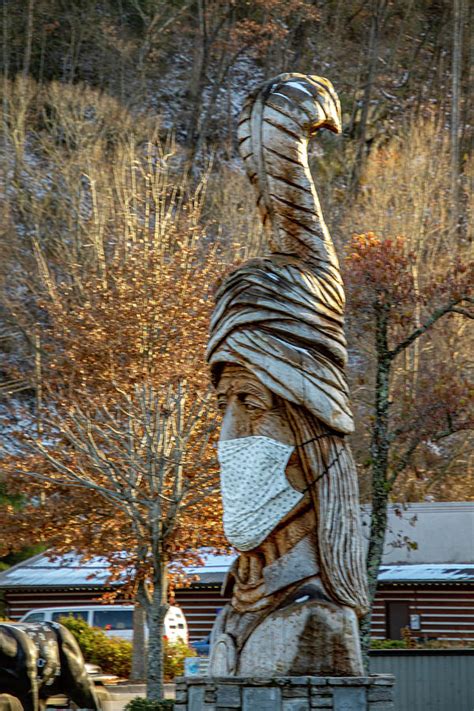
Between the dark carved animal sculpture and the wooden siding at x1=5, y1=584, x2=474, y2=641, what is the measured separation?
997 centimetres

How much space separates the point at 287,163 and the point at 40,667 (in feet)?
30.4

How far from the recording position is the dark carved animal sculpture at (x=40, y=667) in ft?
50.4

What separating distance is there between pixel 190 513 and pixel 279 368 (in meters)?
12.1

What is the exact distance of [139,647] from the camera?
22.8 meters

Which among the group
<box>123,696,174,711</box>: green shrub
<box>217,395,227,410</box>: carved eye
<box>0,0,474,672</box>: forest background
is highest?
<box>0,0,474,672</box>: forest background

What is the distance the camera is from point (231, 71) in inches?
2173

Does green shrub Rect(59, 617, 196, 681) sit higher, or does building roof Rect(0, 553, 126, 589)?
building roof Rect(0, 553, 126, 589)

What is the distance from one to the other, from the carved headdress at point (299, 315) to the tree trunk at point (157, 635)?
9.75 m

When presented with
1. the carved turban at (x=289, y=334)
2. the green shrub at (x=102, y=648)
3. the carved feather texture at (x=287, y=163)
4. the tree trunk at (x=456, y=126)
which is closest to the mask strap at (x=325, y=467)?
the carved turban at (x=289, y=334)

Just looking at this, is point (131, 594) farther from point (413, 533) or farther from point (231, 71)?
point (231, 71)

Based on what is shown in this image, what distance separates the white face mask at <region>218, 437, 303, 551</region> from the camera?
8.07 metres

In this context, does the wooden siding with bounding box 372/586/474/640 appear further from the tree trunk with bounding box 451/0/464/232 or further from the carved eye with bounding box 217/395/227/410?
the carved eye with bounding box 217/395/227/410

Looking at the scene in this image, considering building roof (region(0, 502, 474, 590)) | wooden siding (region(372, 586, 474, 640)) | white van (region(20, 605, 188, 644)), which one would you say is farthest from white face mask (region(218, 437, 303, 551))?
wooden siding (region(372, 586, 474, 640))

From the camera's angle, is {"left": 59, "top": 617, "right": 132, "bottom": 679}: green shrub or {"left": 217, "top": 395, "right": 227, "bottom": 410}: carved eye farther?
{"left": 59, "top": 617, "right": 132, "bottom": 679}: green shrub
